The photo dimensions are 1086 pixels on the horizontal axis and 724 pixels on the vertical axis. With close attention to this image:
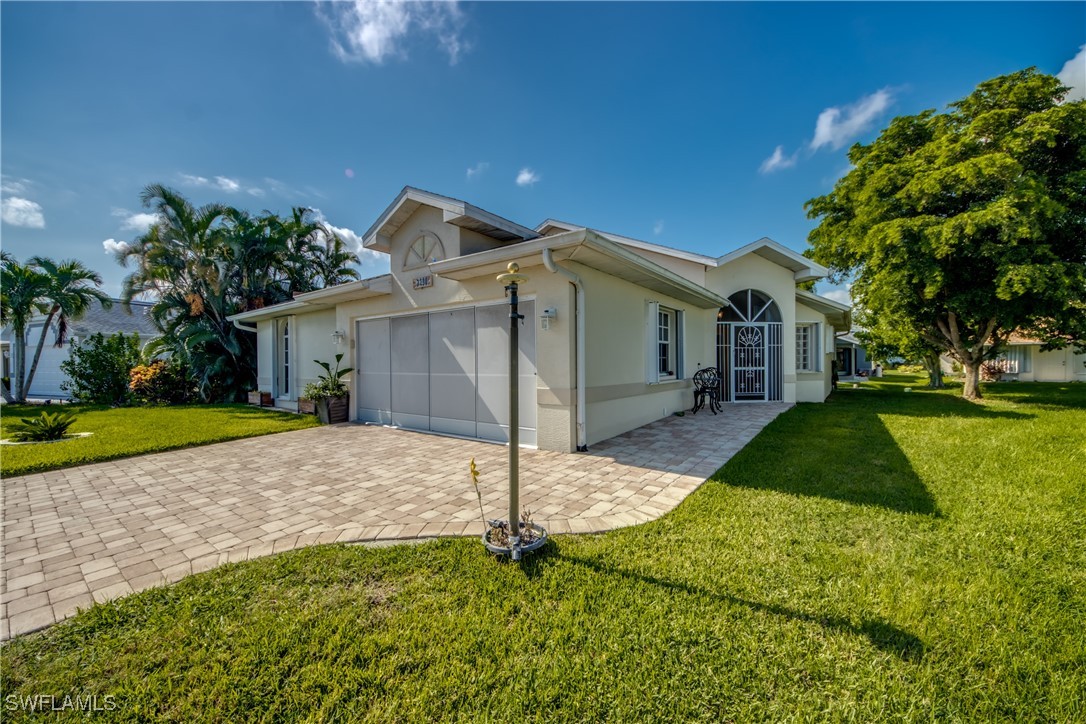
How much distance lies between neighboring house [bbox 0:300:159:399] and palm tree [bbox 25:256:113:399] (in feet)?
12.8

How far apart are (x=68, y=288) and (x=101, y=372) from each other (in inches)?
170

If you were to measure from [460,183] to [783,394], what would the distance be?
12.0 meters

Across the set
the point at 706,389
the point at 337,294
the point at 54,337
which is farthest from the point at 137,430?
the point at 54,337

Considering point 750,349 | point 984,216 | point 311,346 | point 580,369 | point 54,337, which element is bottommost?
point 580,369

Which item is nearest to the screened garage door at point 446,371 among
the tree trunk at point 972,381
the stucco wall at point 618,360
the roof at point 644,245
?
the stucco wall at point 618,360

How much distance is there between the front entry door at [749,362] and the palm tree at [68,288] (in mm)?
24487

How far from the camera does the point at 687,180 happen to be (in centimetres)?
1279

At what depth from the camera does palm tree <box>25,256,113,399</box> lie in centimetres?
1612

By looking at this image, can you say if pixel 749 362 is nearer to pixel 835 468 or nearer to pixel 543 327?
pixel 835 468

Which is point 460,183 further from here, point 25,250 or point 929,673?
point 25,250

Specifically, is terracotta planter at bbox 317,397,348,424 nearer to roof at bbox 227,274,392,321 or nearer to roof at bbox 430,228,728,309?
roof at bbox 227,274,392,321

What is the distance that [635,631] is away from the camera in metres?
2.50

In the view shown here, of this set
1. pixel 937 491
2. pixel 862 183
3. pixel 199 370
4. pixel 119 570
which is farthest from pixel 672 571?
pixel 199 370

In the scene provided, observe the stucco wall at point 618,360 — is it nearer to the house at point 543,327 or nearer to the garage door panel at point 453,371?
the house at point 543,327
